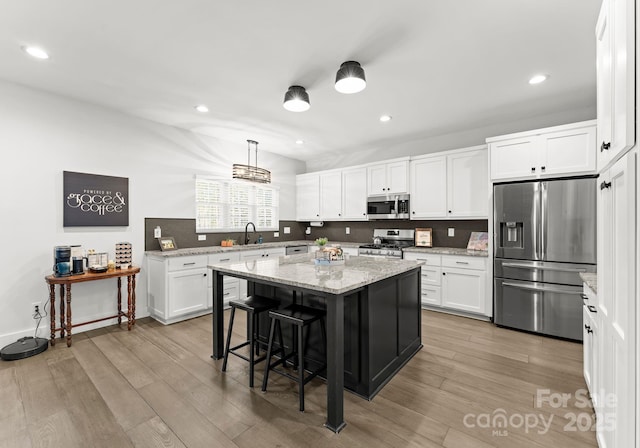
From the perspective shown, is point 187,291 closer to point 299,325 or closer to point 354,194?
point 299,325

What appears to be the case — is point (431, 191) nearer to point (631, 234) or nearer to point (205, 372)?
point (631, 234)

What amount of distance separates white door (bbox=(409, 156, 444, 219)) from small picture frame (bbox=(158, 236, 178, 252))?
12.2 ft

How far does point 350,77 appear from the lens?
7.93 ft

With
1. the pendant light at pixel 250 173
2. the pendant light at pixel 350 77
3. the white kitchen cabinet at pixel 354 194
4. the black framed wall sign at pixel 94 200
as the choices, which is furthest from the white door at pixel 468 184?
the black framed wall sign at pixel 94 200

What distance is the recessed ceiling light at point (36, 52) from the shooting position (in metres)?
2.44

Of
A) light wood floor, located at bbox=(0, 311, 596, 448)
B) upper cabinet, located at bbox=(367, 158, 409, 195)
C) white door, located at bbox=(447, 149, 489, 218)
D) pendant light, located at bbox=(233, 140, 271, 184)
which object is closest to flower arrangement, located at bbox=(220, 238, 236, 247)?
pendant light, located at bbox=(233, 140, 271, 184)

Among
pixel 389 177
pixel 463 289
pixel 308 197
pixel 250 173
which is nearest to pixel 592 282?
pixel 463 289

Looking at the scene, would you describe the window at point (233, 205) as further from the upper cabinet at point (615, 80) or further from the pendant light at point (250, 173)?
the upper cabinet at point (615, 80)

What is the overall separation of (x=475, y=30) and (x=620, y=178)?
1.62 m

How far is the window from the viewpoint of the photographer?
4.78 metres

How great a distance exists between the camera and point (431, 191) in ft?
14.9

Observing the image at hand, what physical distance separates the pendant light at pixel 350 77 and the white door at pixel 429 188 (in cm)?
246

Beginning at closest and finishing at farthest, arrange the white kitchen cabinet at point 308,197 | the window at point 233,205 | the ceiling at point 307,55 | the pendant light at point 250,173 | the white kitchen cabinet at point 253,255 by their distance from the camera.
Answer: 1. the ceiling at point 307,55
2. the pendant light at point 250,173
3. the white kitchen cabinet at point 253,255
4. the window at point 233,205
5. the white kitchen cabinet at point 308,197

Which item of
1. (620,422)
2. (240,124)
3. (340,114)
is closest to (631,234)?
(620,422)
